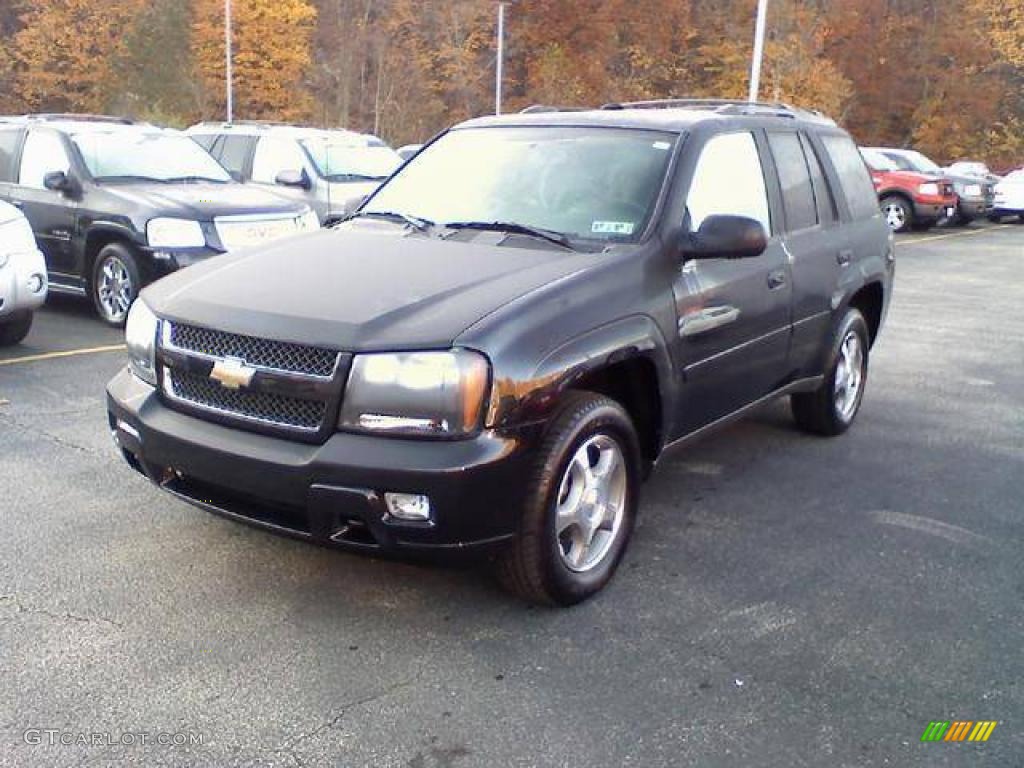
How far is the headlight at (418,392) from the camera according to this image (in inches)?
128

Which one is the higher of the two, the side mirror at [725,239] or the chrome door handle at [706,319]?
the side mirror at [725,239]

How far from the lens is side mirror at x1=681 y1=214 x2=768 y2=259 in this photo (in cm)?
402

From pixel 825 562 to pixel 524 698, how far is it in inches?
64.9

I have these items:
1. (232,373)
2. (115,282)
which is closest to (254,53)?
(115,282)

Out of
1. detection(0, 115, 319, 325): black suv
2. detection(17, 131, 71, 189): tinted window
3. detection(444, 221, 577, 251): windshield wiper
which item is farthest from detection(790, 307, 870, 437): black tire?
detection(17, 131, 71, 189): tinted window

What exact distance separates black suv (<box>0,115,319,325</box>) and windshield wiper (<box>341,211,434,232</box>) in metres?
3.76

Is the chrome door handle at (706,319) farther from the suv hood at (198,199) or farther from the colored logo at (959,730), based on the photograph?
the suv hood at (198,199)

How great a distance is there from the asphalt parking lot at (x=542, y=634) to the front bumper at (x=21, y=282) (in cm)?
226

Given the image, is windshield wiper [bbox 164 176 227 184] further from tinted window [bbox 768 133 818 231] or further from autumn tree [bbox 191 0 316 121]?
autumn tree [bbox 191 0 316 121]

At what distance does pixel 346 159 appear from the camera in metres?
13.3

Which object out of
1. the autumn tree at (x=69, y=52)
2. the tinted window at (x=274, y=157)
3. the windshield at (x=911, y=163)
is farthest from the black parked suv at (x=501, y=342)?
the autumn tree at (x=69, y=52)

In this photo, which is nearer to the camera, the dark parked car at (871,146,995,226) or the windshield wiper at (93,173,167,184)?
the windshield wiper at (93,173,167,184)

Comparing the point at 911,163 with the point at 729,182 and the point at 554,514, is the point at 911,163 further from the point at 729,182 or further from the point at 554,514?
the point at 554,514

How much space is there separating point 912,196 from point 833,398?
17.3 meters
